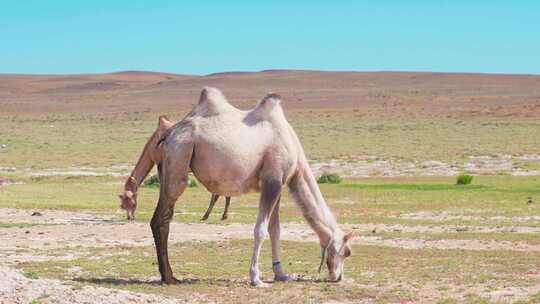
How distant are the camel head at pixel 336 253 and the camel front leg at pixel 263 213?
0.88 m

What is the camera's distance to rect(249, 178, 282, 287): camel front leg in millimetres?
12695

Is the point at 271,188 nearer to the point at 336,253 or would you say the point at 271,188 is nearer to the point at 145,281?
the point at 336,253

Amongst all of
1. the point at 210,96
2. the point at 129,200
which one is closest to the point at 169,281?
the point at 210,96

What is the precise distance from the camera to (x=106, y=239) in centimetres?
1816

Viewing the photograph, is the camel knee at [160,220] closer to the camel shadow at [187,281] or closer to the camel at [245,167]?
the camel at [245,167]

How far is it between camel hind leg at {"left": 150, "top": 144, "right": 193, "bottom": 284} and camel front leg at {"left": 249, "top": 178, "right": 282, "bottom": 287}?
3.39ft

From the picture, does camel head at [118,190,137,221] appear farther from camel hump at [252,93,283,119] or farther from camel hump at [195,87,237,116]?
camel hump at [252,93,283,119]

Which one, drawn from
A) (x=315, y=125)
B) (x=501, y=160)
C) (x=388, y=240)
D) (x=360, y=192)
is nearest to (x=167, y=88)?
(x=315, y=125)

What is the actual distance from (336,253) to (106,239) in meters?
6.51

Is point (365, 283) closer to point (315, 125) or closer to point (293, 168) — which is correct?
point (293, 168)

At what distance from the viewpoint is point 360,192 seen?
28906mm

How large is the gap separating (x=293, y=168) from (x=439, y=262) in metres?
3.47

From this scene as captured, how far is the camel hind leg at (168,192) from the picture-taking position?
1265cm

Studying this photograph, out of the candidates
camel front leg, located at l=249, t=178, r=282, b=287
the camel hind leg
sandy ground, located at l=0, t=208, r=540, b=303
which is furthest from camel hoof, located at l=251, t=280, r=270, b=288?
the camel hind leg
